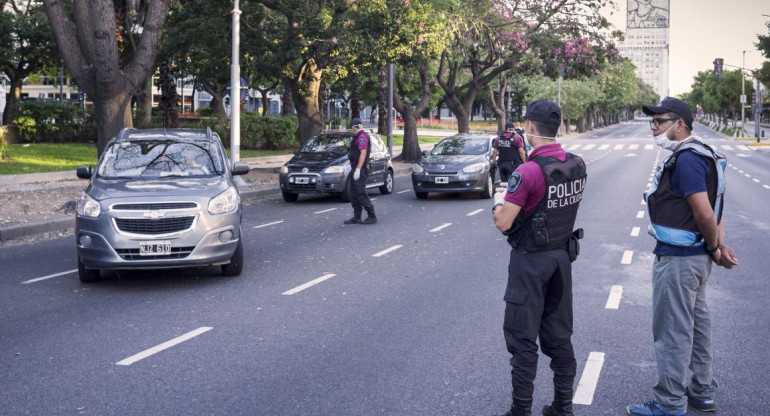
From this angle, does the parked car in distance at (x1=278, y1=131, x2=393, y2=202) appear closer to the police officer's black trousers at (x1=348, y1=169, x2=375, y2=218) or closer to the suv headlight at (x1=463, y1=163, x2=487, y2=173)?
the suv headlight at (x1=463, y1=163, x2=487, y2=173)

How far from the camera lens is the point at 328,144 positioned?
2070 cm

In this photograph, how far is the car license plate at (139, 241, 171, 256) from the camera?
899 cm

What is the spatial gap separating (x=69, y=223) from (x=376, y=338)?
9.11 meters

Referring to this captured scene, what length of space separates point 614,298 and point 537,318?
169 inches

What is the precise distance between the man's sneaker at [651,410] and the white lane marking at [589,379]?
1.08 feet

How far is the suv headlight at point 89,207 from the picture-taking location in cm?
915

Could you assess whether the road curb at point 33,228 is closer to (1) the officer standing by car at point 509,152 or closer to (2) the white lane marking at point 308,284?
(2) the white lane marking at point 308,284

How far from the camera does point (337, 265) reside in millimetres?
10703

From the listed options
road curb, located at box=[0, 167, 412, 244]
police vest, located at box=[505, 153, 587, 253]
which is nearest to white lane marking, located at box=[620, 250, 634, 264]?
police vest, located at box=[505, 153, 587, 253]

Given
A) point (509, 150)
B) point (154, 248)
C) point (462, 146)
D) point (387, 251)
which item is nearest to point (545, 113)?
point (154, 248)

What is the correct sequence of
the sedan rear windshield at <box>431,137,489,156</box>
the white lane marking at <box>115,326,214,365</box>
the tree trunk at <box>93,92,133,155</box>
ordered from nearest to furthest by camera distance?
the white lane marking at <box>115,326,214,365</box>, the tree trunk at <box>93,92,133,155</box>, the sedan rear windshield at <box>431,137,489,156</box>

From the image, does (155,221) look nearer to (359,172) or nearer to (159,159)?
(159,159)

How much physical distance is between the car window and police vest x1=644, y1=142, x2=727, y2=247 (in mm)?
15364

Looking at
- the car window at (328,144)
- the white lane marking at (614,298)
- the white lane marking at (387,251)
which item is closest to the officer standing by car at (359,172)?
the white lane marking at (387,251)
